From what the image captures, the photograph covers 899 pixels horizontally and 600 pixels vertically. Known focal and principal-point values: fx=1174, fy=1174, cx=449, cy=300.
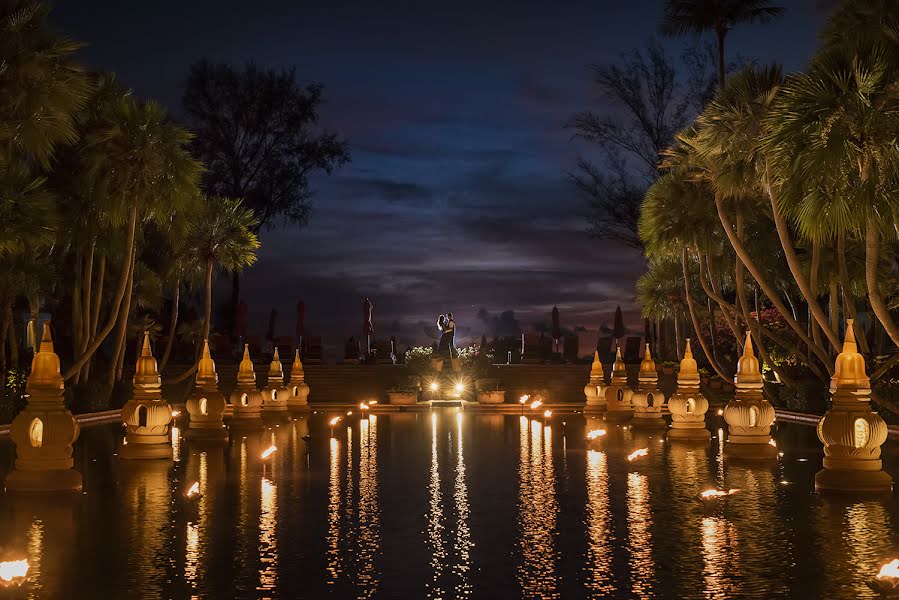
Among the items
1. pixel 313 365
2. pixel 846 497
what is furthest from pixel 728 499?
pixel 313 365

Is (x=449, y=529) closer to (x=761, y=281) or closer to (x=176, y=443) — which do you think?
(x=176, y=443)

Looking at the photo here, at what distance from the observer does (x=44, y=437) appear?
1323 centimetres

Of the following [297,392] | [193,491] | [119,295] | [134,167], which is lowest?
[193,491]

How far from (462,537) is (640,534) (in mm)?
1506

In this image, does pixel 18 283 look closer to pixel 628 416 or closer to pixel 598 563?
pixel 628 416

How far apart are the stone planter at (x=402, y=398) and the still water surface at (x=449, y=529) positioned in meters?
17.3

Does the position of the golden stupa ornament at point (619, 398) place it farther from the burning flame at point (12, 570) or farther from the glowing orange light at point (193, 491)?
the burning flame at point (12, 570)

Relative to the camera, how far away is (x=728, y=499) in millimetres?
12336

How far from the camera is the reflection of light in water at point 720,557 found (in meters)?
7.67

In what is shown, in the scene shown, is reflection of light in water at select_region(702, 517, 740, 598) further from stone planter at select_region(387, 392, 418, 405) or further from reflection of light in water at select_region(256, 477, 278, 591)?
stone planter at select_region(387, 392, 418, 405)

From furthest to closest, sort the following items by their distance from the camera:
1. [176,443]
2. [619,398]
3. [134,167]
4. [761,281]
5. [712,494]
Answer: [134,167] < [619,398] < [761,281] < [176,443] < [712,494]

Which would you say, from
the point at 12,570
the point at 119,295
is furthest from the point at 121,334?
the point at 12,570

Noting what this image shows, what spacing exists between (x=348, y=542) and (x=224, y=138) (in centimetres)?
4371

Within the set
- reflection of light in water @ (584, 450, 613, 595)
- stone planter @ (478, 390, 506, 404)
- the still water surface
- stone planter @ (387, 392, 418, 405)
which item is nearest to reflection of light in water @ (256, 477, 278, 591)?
the still water surface
